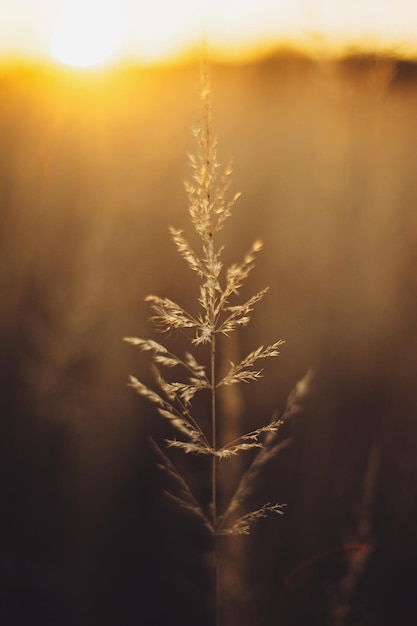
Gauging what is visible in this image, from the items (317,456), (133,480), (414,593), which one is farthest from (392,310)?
(133,480)

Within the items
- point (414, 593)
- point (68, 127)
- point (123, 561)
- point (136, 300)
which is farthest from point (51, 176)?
point (414, 593)

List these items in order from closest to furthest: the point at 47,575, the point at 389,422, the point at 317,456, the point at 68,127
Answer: the point at 47,575
the point at 317,456
the point at 389,422
the point at 68,127

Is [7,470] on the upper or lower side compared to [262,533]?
upper

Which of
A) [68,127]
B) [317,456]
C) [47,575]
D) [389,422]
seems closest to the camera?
[47,575]

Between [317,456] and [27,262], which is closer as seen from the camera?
[317,456]

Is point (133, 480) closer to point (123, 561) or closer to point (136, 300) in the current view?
point (123, 561)

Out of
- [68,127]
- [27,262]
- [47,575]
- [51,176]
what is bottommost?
[47,575]
